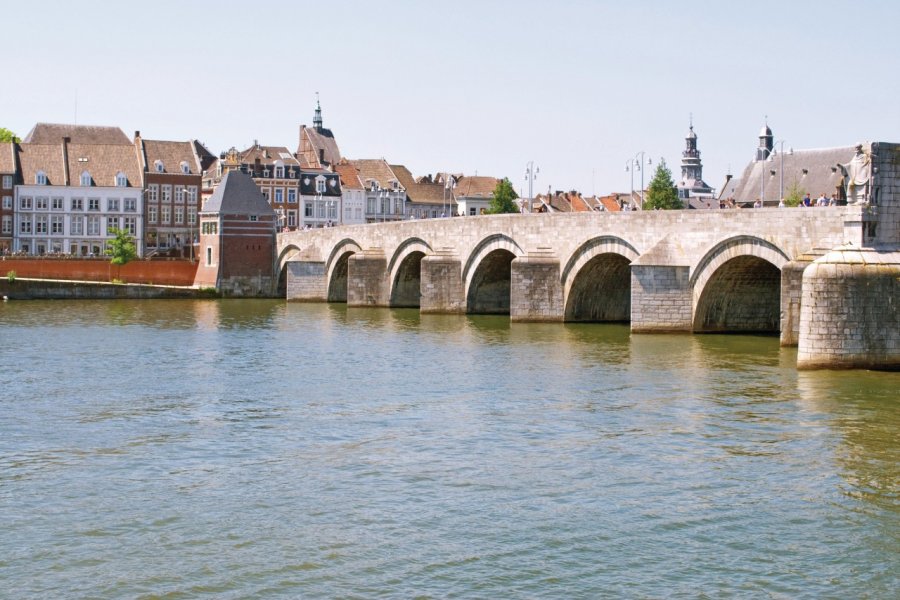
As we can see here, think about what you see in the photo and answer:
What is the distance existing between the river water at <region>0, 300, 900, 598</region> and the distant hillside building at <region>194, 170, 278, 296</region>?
36.8m

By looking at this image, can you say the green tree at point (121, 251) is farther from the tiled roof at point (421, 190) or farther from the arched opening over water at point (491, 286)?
the tiled roof at point (421, 190)

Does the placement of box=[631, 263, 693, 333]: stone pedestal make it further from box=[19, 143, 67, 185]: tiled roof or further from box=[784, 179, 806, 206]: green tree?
box=[19, 143, 67, 185]: tiled roof

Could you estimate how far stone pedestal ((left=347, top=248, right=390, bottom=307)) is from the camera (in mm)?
57625

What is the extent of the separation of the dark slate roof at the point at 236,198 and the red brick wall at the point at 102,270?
14.9 feet

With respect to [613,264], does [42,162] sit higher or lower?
higher

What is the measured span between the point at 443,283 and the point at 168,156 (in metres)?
45.9

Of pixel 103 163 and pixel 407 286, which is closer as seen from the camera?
pixel 407 286

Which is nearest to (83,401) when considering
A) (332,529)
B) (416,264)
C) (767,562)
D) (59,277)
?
(332,529)

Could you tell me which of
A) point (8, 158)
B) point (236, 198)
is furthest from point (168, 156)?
point (236, 198)

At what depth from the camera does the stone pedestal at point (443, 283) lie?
50281mm

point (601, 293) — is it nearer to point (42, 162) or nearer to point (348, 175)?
point (42, 162)

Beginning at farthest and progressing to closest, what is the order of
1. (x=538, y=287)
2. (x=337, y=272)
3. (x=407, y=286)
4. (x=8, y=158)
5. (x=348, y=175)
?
(x=348, y=175)
(x=8, y=158)
(x=337, y=272)
(x=407, y=286)
(x=538, y=287)

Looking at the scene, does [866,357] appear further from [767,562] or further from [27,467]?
[27,467]

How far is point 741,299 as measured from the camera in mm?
38438
